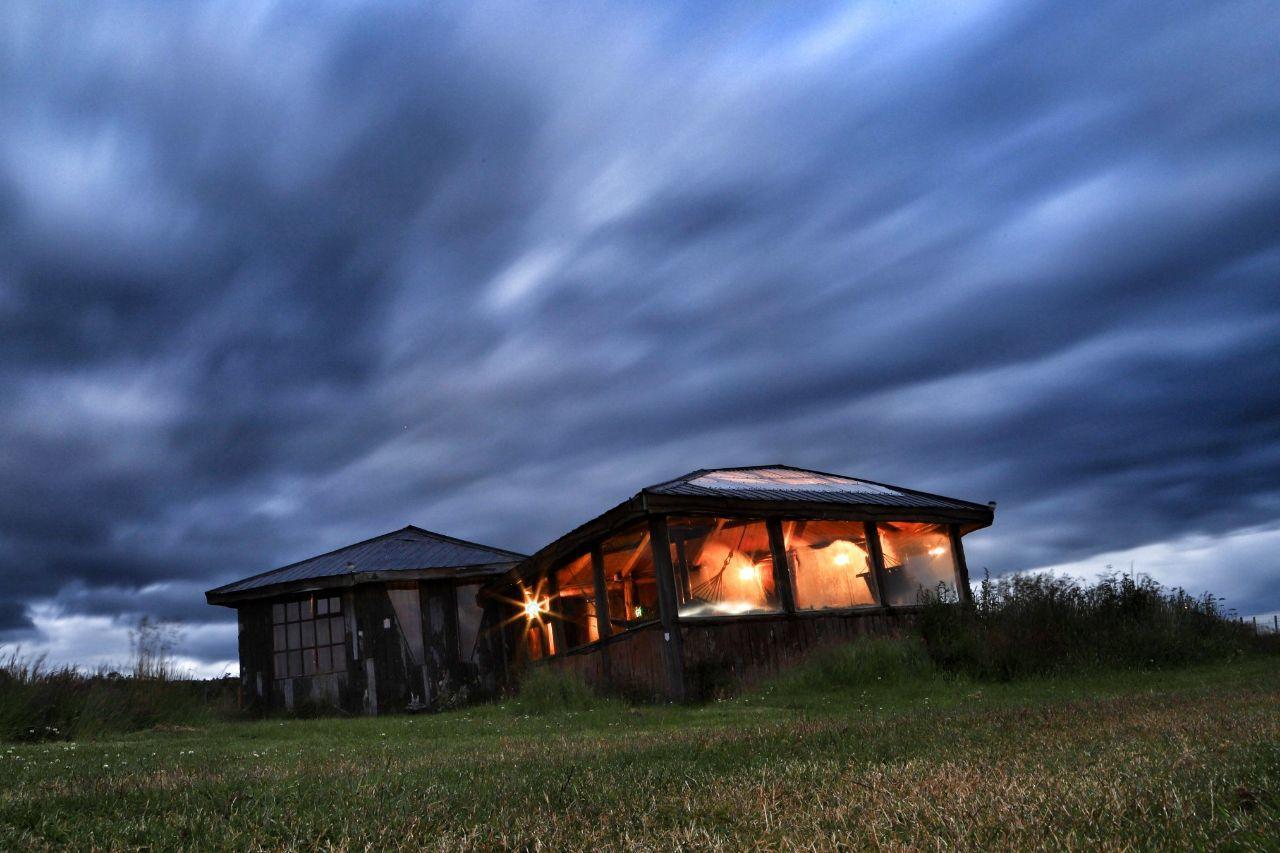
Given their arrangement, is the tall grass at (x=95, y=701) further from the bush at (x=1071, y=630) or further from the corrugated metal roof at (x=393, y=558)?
the bush at (x=1071, y=630)

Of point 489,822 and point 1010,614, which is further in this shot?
point 1010,614

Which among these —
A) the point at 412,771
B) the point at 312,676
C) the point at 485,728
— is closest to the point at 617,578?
the point at 312,676

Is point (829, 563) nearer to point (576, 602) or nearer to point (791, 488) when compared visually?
point (791, 488)

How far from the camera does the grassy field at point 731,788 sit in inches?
129

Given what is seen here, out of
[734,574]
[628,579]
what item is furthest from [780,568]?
[628,579]

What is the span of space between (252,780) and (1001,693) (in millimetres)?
9093

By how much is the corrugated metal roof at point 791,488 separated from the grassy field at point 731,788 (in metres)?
7.38

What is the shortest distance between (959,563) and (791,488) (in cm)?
427

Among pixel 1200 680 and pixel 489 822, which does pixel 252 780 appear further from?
pixel 1200 680

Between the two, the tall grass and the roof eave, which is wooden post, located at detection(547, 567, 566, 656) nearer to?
the roof eave

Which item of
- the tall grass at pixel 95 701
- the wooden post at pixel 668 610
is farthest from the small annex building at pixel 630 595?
the tall grass at pixel 95 701

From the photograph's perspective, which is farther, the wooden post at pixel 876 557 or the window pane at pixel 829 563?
the wooden post at pixel 876 557

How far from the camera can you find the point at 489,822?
373 cm

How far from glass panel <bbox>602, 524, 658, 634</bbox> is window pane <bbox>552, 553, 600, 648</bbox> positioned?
488 mm
